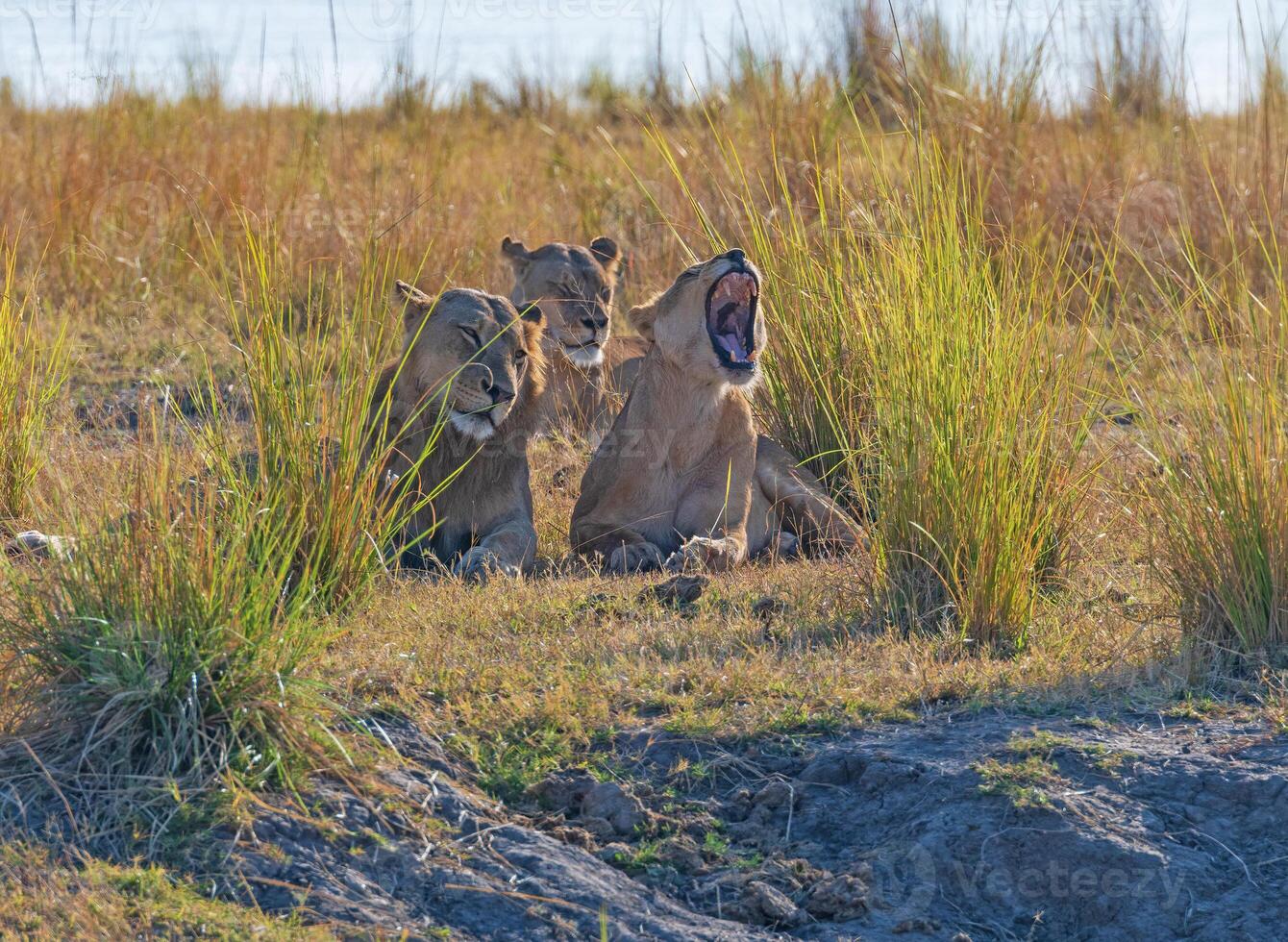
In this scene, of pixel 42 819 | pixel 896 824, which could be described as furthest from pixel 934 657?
pixel 42 819

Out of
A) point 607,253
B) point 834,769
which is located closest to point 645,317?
point 607,253

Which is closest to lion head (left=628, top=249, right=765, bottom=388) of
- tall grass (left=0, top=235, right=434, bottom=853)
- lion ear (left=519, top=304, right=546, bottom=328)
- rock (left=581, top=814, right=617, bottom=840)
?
lion ear (left=519, top=304, right=546, bottom=328)

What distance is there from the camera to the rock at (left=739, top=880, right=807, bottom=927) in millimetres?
3654

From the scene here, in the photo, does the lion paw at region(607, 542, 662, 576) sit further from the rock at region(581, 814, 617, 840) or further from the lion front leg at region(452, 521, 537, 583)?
the rock at region(581, 814, 617, 840)

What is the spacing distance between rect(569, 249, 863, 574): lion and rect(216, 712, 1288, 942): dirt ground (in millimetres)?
2229

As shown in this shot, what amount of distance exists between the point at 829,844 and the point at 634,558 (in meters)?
2.43

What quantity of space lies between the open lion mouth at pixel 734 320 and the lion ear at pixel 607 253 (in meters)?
2.76

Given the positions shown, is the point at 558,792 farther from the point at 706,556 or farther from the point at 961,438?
the point at 706,556

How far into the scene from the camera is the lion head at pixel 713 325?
6363mm

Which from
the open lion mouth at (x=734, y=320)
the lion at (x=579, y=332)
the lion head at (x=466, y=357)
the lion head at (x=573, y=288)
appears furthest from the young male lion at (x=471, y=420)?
the lion head at (x=573, y=288)

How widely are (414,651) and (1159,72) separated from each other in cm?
949

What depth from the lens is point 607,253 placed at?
9.26 metres

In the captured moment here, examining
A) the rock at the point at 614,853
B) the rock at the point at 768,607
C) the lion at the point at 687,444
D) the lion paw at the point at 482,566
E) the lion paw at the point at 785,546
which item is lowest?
the rock at the point at 614,853

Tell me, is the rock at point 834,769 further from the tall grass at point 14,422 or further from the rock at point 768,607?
the tall grass at point 14,422
